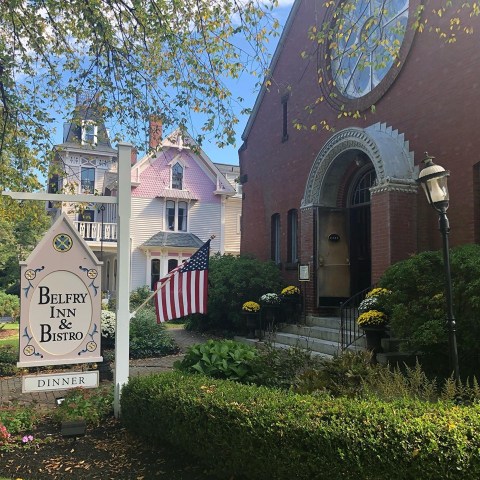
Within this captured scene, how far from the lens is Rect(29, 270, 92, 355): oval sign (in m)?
5.74

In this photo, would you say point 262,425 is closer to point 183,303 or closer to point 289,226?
point 183,303

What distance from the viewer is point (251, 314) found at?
12000 mm

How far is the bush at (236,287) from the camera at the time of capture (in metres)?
12.6

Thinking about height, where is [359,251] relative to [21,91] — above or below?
below

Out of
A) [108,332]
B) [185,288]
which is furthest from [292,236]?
[185,288]

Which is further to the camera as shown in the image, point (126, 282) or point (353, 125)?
point (353, 125)

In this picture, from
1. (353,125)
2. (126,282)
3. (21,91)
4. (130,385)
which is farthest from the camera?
(353,125)

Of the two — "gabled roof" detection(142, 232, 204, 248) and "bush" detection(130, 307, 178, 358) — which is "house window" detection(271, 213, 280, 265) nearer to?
"bush" detection(130, 307, 178, 358)

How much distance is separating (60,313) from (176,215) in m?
23.4

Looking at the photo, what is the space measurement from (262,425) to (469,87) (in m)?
A: 7.69

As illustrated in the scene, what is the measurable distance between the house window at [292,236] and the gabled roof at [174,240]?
14.4m

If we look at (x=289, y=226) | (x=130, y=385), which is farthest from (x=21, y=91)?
(x=289, y=226)

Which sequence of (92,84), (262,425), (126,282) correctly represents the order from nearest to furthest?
(262,425) < (126,282) < (92,84)

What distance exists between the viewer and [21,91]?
9555 millimetres
